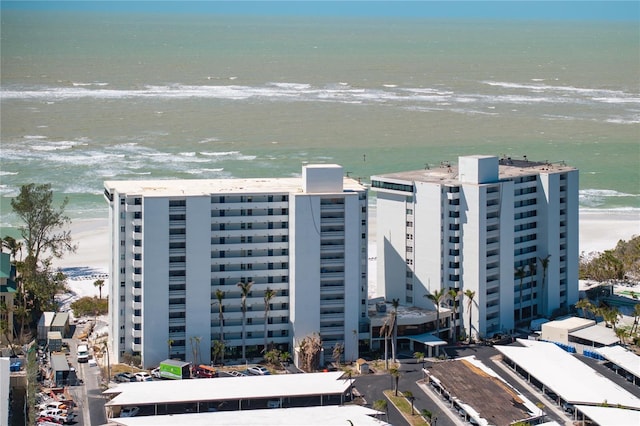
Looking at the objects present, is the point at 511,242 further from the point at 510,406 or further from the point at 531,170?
the point at 510,406

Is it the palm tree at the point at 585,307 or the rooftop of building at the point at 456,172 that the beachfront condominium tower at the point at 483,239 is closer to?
the rooftop of building at the point at 456,172

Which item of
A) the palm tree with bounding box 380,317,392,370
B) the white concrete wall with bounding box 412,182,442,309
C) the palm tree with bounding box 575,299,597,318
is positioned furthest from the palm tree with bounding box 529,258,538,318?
the palm tree with bounding box 380,317,392,370

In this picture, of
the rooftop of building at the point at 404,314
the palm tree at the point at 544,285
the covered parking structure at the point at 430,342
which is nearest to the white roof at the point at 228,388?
the covered parking structure at the point at 430,342

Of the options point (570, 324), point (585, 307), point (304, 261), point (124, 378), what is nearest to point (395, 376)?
point (304, 261)

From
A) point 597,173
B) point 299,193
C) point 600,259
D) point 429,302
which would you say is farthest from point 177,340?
point 597,173

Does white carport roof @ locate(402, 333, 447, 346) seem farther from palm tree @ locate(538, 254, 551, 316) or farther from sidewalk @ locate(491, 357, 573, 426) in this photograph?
palm tree @ locate(538, 254, 551, 316)

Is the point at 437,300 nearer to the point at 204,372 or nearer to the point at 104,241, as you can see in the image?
the point at 204,372
